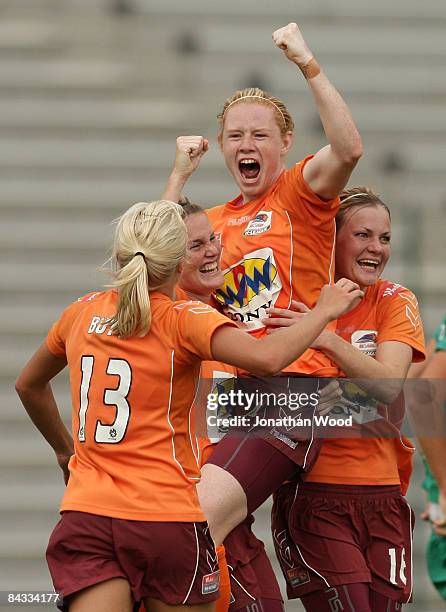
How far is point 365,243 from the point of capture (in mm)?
3203

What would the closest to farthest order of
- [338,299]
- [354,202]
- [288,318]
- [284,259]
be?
[338,299]
[288,318]
[284,259]
[354,202]

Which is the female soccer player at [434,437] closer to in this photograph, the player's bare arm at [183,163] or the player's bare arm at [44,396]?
the player's bare arm at [183,163]

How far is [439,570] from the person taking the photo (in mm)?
3225

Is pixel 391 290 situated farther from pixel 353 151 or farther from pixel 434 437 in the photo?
pixel 353 151

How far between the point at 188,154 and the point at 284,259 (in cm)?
41

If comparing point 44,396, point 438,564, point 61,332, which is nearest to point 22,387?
point 44,396

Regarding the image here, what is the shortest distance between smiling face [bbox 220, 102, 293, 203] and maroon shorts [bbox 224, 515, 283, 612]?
3.10ft

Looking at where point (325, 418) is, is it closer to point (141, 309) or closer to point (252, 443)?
point (252, 443)

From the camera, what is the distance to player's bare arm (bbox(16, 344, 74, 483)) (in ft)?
9.05

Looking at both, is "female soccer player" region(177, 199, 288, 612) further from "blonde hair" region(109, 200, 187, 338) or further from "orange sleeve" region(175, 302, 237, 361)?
"orange sleeve" region(175, 302, 237, 361)

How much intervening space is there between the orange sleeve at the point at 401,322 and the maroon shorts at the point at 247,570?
0.65 metres

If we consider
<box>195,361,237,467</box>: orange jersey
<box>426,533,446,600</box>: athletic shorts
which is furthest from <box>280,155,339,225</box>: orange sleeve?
<box>426,533,446,600</box>: athletic shorts

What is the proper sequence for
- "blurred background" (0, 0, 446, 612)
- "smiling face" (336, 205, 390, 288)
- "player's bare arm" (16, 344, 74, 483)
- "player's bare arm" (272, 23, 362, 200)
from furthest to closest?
"blurred background" (0, 0, 446, 612) → "smiling face" (336, 205, 390, 288) → "player's bare arm" (272, 23, 362, 200) → "player's bare arm" (16, 344, 74, 483)

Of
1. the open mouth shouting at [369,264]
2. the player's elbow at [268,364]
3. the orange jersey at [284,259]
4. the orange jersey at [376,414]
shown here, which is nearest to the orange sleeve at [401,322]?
the orange jersey at [376,414]
